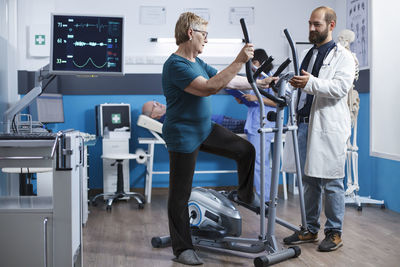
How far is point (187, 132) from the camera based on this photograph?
2637 mm

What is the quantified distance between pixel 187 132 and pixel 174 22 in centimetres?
279

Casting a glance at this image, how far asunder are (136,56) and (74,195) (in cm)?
310

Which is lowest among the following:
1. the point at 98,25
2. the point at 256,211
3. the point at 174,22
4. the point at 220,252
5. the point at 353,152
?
the point at 220,252

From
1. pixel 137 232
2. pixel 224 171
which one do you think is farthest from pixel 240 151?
pixel 224 171

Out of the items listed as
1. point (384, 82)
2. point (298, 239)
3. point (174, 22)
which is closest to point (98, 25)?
point (298, 239)

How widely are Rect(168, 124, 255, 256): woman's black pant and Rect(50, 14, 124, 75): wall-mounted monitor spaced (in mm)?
672

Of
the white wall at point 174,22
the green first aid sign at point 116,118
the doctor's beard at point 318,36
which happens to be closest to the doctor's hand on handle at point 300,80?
the doctor's beard at point 318,36

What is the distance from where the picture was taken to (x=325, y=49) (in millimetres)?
3119

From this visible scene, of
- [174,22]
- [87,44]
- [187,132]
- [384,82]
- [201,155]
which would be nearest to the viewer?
[187,132]

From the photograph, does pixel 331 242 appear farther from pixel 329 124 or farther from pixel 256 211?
pixel 329 124

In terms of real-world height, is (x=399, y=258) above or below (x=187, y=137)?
below

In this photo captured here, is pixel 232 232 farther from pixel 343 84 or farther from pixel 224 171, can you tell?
pixel 224 171

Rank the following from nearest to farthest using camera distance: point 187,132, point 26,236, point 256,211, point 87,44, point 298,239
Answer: point 26,236 < point 187,132 < point 87,44 < point 256,211 < point 298,239

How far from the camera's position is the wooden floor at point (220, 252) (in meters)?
2.81
